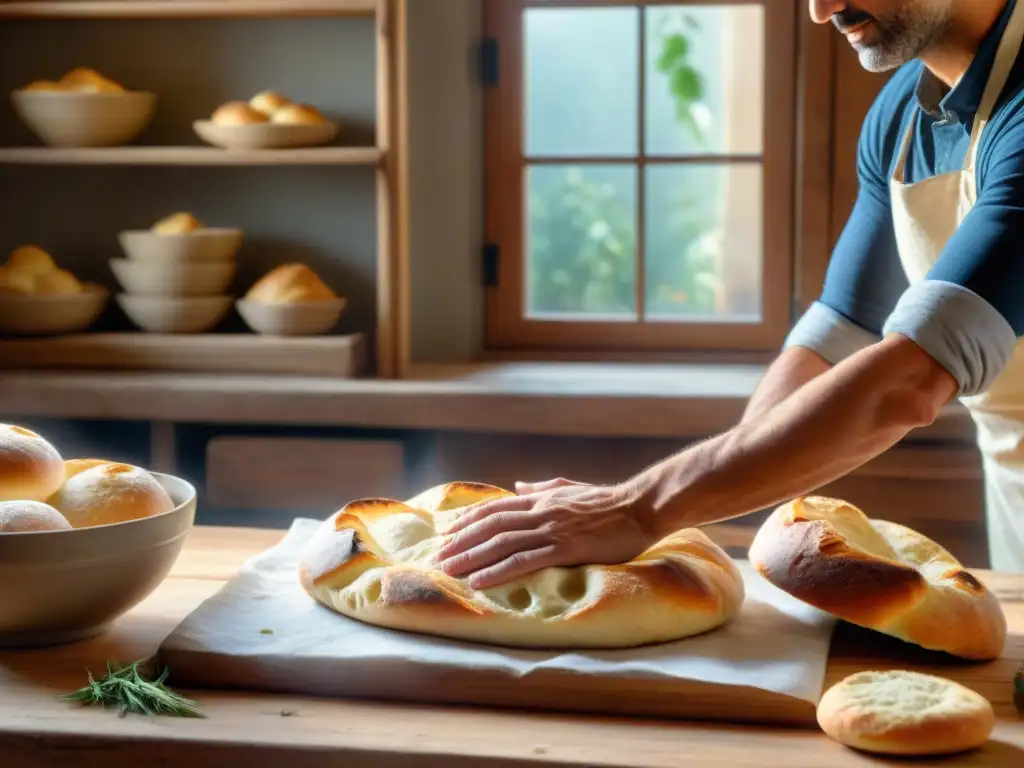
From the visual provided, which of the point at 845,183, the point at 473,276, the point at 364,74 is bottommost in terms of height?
the point at 473,276

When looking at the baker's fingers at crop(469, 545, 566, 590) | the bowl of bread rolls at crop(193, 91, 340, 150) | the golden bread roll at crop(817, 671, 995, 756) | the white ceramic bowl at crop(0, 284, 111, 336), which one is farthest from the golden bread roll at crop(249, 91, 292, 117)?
the golden bread roll at crop(817, 671, 995, 756)

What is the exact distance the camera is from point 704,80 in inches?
108

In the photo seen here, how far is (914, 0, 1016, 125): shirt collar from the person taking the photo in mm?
1453

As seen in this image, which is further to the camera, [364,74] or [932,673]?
[364,74]

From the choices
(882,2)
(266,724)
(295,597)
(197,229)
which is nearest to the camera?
(266,724)

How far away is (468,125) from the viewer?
2742 mm

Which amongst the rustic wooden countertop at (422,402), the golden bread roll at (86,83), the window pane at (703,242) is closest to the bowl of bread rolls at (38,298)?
the rustic wooden countertop at (422,402)

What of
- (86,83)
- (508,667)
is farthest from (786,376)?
(86,83)

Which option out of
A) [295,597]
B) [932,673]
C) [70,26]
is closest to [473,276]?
[70,26]

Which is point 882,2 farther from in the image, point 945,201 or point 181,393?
point 181,393

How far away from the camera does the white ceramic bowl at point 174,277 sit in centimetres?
254

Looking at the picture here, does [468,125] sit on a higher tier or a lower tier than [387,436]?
higher

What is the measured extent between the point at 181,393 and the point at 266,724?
1502 millimetres

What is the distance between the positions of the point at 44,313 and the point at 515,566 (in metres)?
1.73
